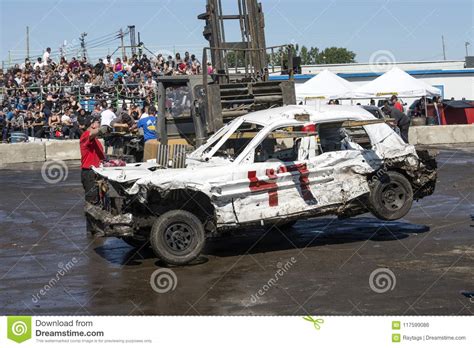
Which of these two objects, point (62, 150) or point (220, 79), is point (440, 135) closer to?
point (62, 150)

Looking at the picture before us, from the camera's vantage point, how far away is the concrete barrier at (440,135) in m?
29.3

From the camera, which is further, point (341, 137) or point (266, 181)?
point (341, 137)

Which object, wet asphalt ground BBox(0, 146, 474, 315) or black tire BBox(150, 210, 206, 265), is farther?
black tire BBox(150, 210, 206, 265)

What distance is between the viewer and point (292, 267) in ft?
32.7

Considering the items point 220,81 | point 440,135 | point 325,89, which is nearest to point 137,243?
point 220,81
